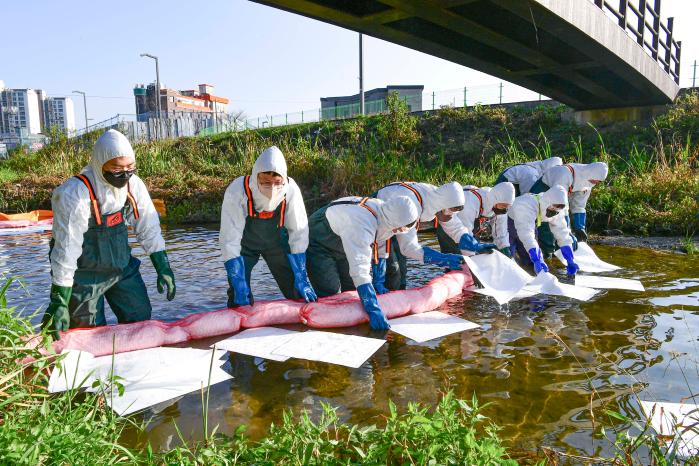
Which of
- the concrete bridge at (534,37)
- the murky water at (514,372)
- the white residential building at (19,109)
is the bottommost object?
the murky water at (514,372)

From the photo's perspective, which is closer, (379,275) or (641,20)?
(379,275)

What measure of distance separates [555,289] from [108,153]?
13.7ft

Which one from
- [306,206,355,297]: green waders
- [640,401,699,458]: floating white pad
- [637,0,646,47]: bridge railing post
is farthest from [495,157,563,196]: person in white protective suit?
[637,0,646,47]: bridge railing post

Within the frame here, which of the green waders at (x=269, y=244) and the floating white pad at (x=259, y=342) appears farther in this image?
the green waders at (x=269, y=244)

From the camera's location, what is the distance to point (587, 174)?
6914mm

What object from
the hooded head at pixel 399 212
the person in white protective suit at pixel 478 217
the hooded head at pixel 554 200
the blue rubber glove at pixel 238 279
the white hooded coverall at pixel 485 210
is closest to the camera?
the hooded head at pixel 399 212

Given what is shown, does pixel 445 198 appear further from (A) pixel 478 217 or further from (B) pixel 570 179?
(B) pixel 570 179

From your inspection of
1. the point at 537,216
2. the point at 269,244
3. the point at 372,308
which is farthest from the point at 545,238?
the point at 269,244

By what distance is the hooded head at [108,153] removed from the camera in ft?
11.6

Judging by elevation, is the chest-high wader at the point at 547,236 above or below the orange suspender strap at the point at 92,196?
below

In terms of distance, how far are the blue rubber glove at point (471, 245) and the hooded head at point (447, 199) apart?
435 millimetres

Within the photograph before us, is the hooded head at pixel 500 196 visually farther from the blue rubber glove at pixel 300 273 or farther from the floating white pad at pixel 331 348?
the floating white pad at pixel 331 348

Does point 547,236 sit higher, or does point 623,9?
point 623,9

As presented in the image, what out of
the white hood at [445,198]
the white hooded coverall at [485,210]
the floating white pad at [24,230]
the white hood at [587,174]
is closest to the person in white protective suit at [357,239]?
the white hood at [445,198]
